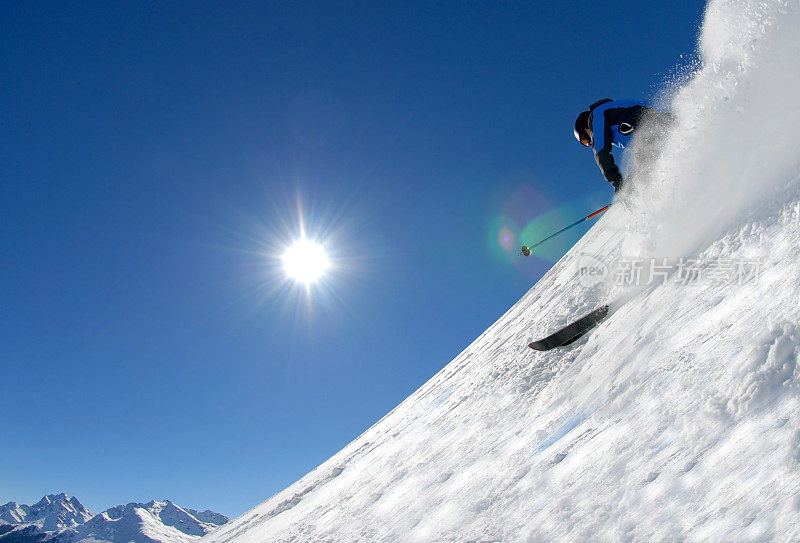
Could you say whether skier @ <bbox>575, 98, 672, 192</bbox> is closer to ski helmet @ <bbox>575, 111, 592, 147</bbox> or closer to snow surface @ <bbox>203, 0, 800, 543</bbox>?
ski helmet @ <bbox>575, 111, 592, 147</bbox>

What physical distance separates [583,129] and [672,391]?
6088 mm

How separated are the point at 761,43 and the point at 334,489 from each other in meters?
7.11

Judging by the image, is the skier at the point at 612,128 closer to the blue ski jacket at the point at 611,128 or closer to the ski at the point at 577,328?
the blue ski jacket at the point at 611,128

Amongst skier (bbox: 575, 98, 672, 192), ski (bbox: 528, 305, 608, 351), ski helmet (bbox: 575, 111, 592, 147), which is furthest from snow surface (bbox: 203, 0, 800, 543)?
ski helmet (bbox: 575, 111, 592, 147)

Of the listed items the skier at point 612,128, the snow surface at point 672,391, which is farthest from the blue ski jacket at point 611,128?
the snow surface at point 672,391

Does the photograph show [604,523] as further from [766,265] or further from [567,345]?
[567,345]

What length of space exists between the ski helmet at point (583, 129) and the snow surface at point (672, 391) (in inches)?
71.2

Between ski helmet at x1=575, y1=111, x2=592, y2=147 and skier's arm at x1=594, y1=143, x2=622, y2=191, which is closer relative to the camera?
skier's arm at x1=594, y1=143, x2=622, y2=191

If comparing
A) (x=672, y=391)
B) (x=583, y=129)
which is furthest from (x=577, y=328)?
(x=583, y=129)

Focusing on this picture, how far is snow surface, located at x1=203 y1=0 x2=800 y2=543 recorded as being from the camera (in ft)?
7.30

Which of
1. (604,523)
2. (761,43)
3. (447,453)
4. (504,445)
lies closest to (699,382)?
(604,523)

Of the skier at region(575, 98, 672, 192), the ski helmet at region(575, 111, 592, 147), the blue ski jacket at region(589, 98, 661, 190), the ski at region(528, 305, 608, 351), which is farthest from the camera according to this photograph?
the ski helmet at region(575, 111, 592, 147)

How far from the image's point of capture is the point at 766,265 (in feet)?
10.1

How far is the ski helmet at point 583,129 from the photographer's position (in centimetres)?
773
